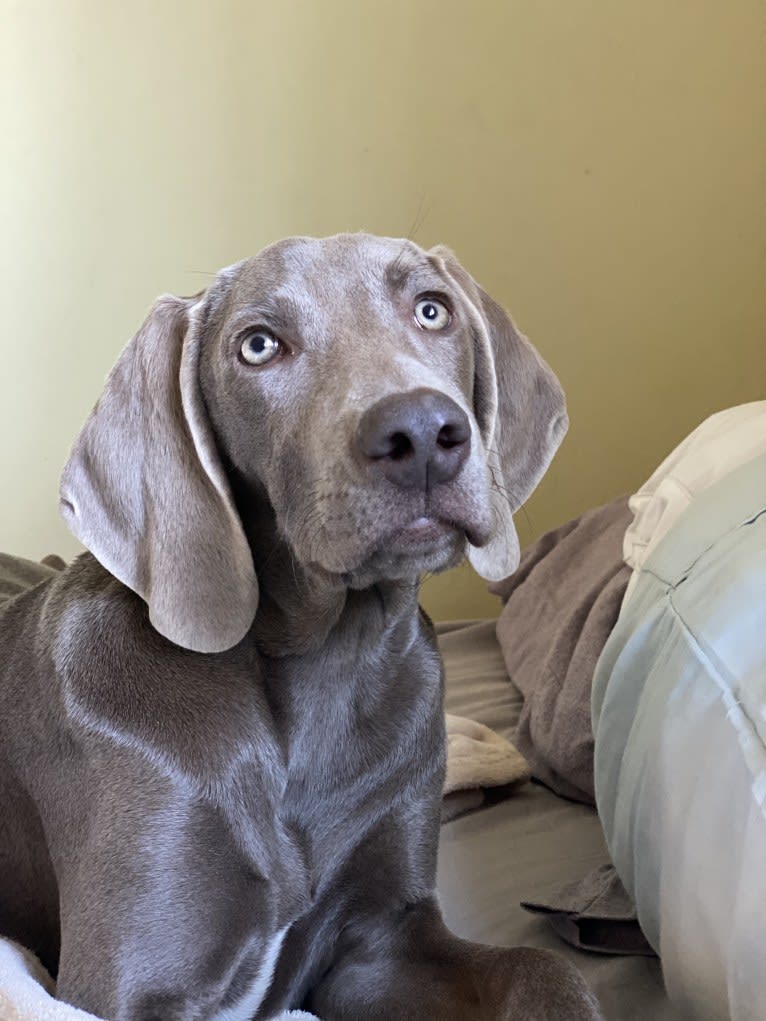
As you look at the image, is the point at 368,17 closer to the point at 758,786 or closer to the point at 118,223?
the point at 118,223

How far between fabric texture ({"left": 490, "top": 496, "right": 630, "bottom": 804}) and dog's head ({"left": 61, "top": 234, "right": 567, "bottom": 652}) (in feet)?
1.69

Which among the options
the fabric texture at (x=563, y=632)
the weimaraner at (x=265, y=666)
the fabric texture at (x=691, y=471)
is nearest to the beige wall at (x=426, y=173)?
the fabric texture at (x=563, y=632)

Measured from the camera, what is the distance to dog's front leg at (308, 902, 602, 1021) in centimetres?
107

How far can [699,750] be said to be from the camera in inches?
41.9

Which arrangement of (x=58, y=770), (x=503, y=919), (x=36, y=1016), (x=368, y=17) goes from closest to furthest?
(x=36, y=1016)
(x=58, y=770)
(x=503, y=919)
(x=368, y=17)

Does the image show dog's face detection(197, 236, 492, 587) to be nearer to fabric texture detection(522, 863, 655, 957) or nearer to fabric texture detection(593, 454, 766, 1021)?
fabric texture detection(593, 454, 766, 1021)

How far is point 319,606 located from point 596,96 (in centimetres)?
227

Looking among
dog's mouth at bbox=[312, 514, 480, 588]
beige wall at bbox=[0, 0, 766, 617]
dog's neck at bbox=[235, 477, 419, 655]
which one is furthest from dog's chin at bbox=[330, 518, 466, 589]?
beige wall at bbox=[0, 0, 766, 617]

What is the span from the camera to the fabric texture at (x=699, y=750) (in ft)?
3.16

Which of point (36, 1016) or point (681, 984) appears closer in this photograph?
point (36, 1016)

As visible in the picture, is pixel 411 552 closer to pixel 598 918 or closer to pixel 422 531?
pixel 422 531

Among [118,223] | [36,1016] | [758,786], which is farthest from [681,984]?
[118,223]

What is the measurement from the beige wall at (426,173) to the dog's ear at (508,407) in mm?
1625

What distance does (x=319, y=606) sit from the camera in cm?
123
